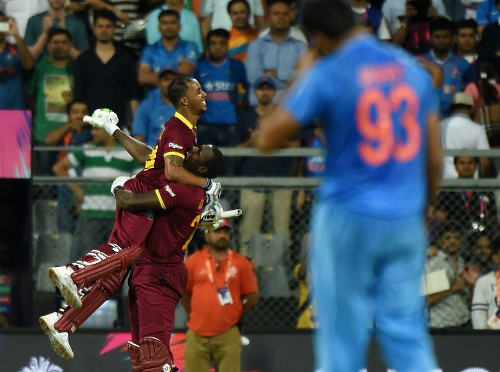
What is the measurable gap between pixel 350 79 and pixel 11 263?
637 centimetres

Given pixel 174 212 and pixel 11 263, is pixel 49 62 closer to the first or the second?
pixel 11 263

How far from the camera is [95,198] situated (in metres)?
10.8

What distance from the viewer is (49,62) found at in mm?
12281

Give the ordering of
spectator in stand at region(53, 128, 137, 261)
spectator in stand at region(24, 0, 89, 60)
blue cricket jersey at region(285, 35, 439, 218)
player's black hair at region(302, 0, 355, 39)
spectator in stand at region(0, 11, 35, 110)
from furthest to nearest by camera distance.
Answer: spectator in stand at region(24, 0, 89, 60), spectator in stand at region(0, 11, 35, 110), spectator in stand at region(53, 128, 137, 261), player's black hair at region(302, 0, 355, 39), blue cricket jersey at region(285, 35, 439, 218)

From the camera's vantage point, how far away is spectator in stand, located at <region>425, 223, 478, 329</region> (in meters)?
10.5

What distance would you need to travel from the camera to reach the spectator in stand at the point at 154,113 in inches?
449

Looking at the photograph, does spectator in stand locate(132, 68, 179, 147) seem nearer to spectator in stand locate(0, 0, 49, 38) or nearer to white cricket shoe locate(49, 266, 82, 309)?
spectator in stand locate(0, 0, 49, 38)

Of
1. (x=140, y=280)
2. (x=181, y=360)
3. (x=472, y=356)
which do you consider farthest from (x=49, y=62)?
Answer: (x=472, y=356)

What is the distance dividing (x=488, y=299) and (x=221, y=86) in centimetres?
352

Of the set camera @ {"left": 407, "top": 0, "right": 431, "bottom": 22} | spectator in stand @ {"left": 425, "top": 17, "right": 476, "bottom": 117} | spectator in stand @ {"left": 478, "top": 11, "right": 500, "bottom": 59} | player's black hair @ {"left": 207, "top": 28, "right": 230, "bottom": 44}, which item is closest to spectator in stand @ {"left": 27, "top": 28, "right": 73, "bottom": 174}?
player's black hair @ {"left": 207, "top": 28, "right": 230, "bottom": 44}

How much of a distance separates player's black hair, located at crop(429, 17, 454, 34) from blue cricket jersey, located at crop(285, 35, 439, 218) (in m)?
7.56

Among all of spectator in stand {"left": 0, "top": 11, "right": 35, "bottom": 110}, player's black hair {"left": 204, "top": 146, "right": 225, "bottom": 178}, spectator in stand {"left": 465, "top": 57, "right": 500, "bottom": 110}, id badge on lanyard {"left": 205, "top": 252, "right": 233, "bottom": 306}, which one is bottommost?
id badge on lanyard {"left": 205, "top": 252, "right": 233, "bottom": 306}

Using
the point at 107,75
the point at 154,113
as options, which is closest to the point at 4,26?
the point at 107,75

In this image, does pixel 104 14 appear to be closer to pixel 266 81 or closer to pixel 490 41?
pixel 266 81
